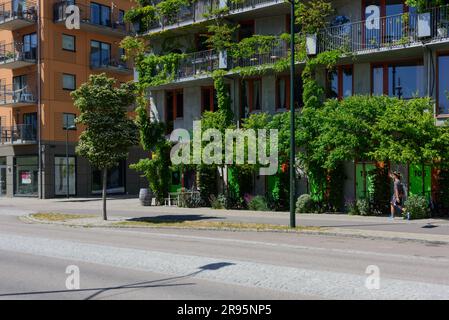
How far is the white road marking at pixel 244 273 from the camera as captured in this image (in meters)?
7.98

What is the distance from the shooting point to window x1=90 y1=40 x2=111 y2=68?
4306 centimetres

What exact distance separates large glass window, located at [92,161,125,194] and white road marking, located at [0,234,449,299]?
28855mm

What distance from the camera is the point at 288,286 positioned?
27.6ft

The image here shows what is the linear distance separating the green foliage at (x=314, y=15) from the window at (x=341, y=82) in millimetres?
2217

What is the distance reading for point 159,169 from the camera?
2966 cm

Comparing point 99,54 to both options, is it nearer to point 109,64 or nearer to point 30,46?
point 109,64

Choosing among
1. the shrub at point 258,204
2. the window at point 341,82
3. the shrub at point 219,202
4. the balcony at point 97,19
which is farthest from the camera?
the balcony at point 97,19

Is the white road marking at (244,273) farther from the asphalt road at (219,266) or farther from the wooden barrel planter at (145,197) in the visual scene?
the wooden barrel planter at (145,197)

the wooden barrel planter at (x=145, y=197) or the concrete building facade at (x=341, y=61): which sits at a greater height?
the concrete building facade at (x=341, y=61)

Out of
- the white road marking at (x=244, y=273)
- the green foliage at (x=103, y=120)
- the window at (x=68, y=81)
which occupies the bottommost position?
the white road marking at (x=244, y=273)

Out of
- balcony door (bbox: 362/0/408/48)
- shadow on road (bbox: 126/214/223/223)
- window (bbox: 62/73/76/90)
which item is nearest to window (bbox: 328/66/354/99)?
balcony door (bbox: 362/0/408/48)

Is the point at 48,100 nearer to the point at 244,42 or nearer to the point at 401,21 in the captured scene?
the point at 244,42

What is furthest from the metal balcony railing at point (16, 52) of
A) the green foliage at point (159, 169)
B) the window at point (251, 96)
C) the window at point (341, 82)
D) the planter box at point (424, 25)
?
the planter box at point (424, 25)

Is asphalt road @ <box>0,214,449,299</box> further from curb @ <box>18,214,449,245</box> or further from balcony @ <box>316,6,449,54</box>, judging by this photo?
balcony @ <box>316,6,449,54</box>
